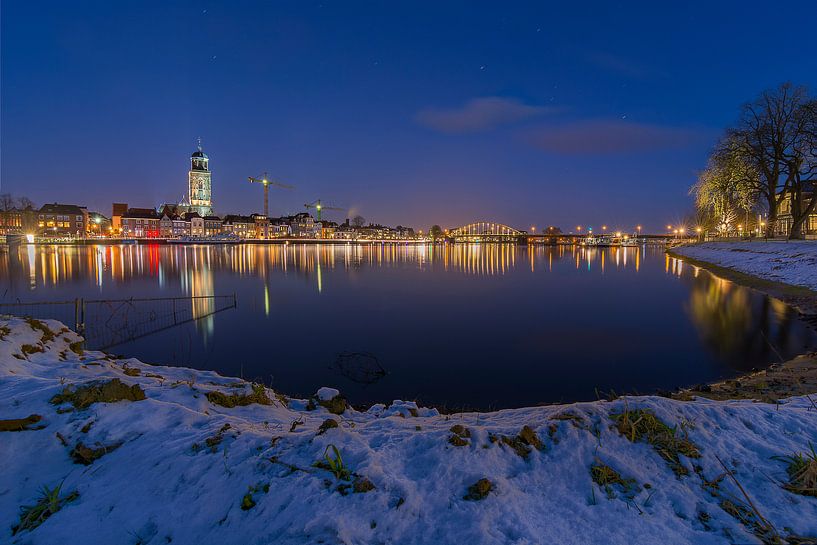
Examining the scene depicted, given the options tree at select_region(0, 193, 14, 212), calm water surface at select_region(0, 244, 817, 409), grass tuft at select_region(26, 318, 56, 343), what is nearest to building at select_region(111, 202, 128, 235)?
tree at select_region(0, 193, 14, 212)

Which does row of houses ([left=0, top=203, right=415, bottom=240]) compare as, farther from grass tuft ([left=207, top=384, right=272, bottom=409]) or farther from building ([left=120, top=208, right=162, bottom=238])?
grass tuft ([left=207, top=384, right=272, bottom=409])

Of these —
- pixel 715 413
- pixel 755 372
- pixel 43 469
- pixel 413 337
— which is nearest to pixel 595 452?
pixel 715 413

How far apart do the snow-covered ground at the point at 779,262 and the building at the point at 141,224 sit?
193319 mm

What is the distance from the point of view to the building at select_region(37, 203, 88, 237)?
15400 centimetres

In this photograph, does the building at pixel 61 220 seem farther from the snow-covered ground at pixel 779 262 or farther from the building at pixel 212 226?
the snow-covered ground at pixel 779 262

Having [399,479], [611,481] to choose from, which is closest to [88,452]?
[399,479]

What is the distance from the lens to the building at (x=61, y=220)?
505 feet

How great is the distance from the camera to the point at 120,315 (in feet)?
74.1

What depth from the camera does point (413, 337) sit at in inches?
747

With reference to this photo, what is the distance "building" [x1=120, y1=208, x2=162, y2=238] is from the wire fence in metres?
171

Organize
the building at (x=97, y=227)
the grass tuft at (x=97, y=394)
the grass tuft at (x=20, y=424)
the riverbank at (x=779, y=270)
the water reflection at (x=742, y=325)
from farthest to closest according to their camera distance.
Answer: the building at (x=97, y=227) → the riverbank at (x=779, y=270) → the water reflection at (x=742, y=325) → the grass tuft at (x=97, y=394) → the grass tuft at (x=20, y=424)

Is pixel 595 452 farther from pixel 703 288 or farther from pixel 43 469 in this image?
pixel 703 288

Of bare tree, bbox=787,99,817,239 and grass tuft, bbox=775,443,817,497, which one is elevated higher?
bare tree, bbox=787,99,817,239

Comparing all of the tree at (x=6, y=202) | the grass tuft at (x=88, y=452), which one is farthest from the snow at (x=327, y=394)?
the tree at (x=6, y=202)
